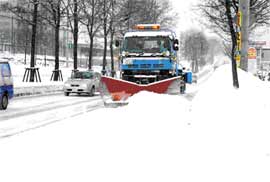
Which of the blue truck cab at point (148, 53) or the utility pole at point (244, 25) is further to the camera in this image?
the utility pole at point (244, 25)

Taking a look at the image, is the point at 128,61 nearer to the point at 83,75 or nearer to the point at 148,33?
the point at 148,33

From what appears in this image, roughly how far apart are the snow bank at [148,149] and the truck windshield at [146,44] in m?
7.53

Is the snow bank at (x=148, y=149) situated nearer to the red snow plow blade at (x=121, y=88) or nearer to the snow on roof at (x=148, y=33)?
the red snow plow blade at (x=121, y=88)

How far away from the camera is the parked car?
2531 centimetres

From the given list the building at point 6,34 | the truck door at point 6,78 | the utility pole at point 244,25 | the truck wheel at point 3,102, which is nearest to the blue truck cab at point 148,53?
the utility pole at point 244,25

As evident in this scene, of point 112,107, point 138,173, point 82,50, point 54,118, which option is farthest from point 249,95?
point 82,50

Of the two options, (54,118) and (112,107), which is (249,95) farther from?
(54,118)

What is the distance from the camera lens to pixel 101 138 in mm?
9336

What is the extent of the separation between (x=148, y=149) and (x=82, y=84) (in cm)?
1775

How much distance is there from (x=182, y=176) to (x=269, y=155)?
1626 millimetres

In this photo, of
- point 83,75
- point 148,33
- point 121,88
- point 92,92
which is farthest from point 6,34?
point 121,88

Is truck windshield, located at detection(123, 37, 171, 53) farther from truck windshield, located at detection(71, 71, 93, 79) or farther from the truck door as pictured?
truck windshield, located at detection(71, 71, 93, 79)

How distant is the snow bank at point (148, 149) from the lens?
614 cm

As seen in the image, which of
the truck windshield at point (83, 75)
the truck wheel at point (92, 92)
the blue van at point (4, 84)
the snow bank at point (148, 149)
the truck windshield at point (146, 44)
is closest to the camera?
the snow bank at point (148, 149)
